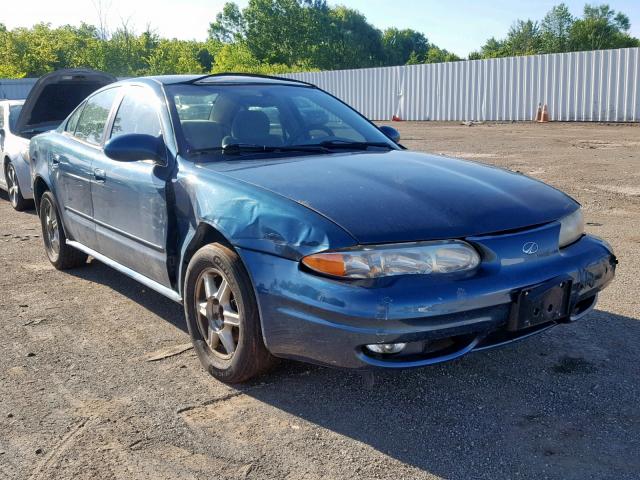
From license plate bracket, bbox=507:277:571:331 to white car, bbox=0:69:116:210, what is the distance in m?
6.89

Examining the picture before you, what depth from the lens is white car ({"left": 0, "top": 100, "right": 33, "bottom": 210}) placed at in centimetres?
866

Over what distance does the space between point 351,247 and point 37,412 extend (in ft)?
5.54

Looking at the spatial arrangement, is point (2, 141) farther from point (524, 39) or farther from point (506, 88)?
point (524, 39)

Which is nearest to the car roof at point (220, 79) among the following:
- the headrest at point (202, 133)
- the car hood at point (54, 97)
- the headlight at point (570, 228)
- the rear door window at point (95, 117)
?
the rear door window at point (95, 117)

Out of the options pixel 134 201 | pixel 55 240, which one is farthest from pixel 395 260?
pixel 55 240

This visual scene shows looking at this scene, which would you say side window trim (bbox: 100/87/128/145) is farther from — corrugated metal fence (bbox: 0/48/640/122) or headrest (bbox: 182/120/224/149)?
corrugated metal fence (bbox: 0/48/640/122)

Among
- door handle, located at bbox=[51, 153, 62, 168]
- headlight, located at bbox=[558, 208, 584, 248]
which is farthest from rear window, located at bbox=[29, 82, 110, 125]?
headlight, located at bbox=[558, 208, 584, 248]

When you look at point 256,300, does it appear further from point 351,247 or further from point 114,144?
point 114,144

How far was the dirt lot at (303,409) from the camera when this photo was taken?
267cm

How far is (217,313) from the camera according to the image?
3.43 m

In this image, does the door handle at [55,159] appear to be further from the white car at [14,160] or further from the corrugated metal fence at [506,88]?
the corrugated metal fence at [506,88]

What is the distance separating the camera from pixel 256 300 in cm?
309

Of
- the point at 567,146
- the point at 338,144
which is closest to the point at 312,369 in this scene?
the point at 338,144

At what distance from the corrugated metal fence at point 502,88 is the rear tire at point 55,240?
19.4 meters
